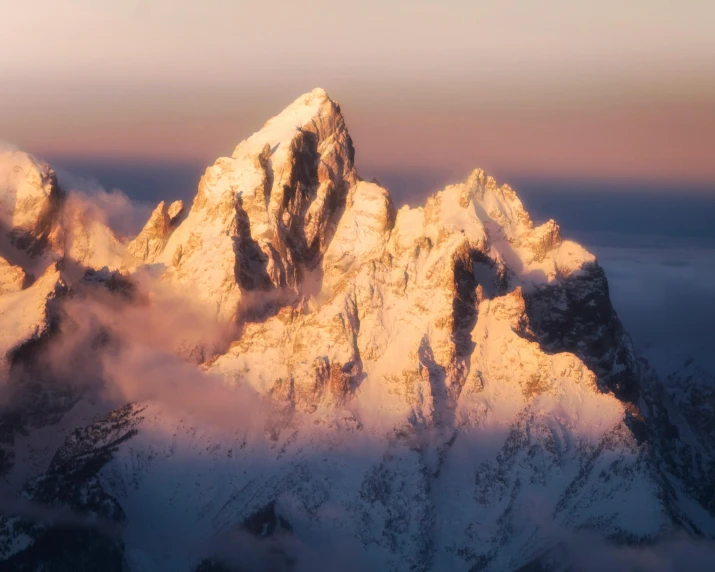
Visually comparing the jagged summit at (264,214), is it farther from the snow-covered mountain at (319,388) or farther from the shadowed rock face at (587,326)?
the shadowed rock face at (587,326)

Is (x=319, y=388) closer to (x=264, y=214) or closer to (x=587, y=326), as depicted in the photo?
(x=264, y=214)

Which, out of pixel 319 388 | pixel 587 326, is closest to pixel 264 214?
pixel 319 388

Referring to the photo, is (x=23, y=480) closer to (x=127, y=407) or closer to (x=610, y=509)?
(x=127, y=407)

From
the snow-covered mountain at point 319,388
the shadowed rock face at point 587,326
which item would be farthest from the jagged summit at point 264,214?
the shadowed rock face at point 587,326

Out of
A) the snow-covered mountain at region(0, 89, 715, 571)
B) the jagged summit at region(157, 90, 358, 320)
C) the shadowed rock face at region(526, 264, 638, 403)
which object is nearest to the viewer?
A: the snow-covered mountain at region(0, 89, 715, 571)

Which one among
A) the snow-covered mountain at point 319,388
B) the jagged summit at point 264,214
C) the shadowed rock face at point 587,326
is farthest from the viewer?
the shadowed rock face at point 587,326

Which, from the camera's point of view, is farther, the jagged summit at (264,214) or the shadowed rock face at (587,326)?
the shadowed rock face at (587,326)

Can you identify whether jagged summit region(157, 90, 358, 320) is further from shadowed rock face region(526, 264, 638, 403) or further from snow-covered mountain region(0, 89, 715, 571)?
shadowed rock face region(526, 264, 638, 403)

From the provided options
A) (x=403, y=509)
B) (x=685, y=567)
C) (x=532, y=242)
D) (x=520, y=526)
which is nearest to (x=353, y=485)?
(x=403, y=509)

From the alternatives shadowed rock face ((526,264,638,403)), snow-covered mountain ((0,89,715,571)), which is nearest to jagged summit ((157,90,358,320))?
snow-covered mountain ((0,89,715,571))
